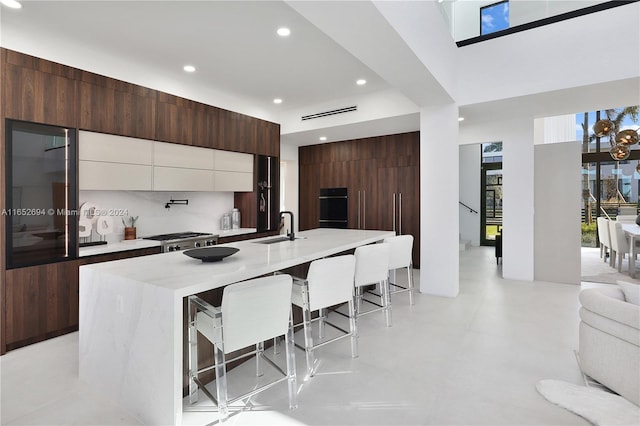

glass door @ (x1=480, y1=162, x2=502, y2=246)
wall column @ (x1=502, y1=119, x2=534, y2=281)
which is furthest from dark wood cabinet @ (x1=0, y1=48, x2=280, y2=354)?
glass door @ (x1=480, y1=162, x2=502, y2=246)

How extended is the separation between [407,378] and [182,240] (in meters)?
3.10

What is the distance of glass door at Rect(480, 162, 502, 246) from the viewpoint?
8656 millimetres

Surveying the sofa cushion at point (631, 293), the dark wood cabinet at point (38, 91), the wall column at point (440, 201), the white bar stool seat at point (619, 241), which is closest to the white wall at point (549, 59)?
the wall column at point (440, 201)

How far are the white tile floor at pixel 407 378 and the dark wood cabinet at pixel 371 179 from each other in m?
2.81

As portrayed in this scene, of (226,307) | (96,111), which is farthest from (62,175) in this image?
(226,307)

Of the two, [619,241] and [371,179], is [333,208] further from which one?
[619,241]

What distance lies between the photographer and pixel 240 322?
185 cm

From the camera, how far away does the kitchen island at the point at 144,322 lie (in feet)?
5.82

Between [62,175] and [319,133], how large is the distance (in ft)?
13.3

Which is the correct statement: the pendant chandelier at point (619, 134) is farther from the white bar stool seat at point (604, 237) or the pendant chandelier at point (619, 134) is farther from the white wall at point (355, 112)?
the white wall at point (355, 112)

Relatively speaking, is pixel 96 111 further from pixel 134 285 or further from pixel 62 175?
pixel 134 285

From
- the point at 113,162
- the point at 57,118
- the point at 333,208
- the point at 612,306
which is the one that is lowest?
the point at 612,306

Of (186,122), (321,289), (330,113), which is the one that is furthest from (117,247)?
(330,113)

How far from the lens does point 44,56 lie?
3234 mm
